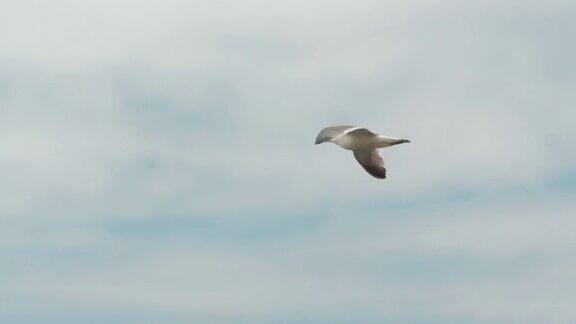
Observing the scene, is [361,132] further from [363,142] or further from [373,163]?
[373,163]

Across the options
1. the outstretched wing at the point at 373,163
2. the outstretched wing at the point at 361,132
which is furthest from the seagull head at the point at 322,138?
the outstretched wing at the point at 373,163

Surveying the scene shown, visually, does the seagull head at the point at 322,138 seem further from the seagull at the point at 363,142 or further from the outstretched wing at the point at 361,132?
the outstretched wing at the point at 361,132

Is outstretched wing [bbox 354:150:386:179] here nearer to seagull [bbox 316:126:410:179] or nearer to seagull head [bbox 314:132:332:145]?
seagull [bbox 316:126:410:179]

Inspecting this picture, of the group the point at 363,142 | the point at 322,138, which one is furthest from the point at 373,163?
the point at 322,138

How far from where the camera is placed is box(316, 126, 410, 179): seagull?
64625 millimetres

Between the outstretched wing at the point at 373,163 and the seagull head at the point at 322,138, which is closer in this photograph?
the seagull head at the point at 322,138

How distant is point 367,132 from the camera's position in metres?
70.2

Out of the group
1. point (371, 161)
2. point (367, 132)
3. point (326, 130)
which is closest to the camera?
point (326, 130)

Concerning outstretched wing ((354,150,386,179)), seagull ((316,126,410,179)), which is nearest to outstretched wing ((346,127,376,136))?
seagull ((316,126,410,179))

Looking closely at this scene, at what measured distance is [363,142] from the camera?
7238 centimetres

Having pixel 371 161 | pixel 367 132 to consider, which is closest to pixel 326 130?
pixel 367 132

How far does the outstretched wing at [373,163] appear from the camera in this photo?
76.1 m

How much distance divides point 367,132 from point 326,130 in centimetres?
619

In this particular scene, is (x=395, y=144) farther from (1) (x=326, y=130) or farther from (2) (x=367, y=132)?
(1) (x=326, y=130)
